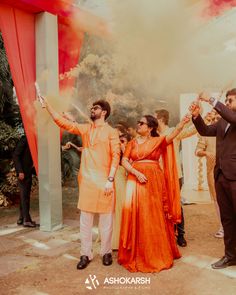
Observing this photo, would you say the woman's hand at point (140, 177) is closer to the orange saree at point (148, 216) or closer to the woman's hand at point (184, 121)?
the orange saree at point (148, 216)

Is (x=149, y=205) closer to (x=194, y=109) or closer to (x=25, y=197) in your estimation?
(x=194, y=109)

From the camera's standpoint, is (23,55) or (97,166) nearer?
(97,166)

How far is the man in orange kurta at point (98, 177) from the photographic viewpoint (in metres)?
3.72

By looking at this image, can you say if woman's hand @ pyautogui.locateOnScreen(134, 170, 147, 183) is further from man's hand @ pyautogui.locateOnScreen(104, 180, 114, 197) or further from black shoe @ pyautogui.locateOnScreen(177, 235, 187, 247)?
black shoe @ pyautogui.locateOnScreen(177, 235, 187, 247)

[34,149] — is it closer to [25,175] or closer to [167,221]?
[25,175]

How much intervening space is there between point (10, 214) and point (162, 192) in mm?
3265

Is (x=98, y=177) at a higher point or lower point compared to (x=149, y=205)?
higher

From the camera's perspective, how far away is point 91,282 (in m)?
3.35

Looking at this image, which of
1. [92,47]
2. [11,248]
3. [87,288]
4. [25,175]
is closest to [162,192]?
[87,288]

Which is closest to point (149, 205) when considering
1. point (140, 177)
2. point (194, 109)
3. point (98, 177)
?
point (140, 177)

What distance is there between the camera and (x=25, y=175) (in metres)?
5.32

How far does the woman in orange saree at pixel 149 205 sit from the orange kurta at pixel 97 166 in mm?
172

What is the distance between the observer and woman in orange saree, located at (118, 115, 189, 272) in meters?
3.68

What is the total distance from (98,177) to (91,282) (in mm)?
976
